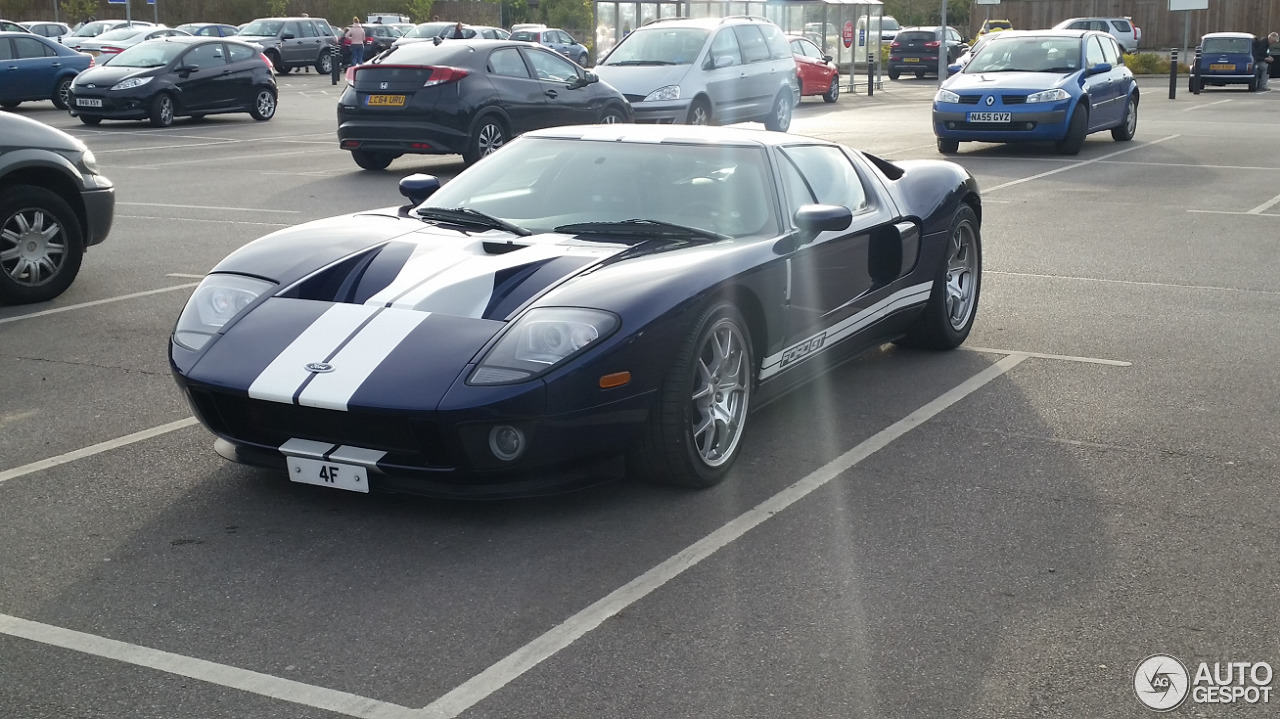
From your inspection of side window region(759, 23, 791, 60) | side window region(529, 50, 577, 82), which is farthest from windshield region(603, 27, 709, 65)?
side window region(529, 50, 577, 82)

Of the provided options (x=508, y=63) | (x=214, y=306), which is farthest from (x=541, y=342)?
(x=508, y=63)

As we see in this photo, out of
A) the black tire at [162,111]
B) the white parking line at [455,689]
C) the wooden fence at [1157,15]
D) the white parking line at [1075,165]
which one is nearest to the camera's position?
the white parking line at [455,689]

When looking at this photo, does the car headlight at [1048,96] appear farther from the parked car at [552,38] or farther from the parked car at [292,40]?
the parked car at [292,40]

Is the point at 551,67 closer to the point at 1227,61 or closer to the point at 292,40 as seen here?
the point at 1227,61

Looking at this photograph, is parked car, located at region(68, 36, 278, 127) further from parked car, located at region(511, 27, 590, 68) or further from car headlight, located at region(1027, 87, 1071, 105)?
parked car, located at region(511, 27, 590, 68)

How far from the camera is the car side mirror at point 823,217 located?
551 centimetres

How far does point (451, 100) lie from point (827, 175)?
9.86 meters

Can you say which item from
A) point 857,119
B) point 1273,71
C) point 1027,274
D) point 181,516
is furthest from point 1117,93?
point 1273,71

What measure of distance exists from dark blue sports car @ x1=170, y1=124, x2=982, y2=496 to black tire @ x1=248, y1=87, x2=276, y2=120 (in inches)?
786

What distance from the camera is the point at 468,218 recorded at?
572cm

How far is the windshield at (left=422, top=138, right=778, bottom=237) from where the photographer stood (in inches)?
221

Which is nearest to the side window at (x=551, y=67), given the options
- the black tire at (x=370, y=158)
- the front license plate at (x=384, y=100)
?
the front license plate at (x=384, y=100)

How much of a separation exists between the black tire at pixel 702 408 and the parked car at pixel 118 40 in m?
31.7

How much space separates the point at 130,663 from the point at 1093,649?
2.48 metres
